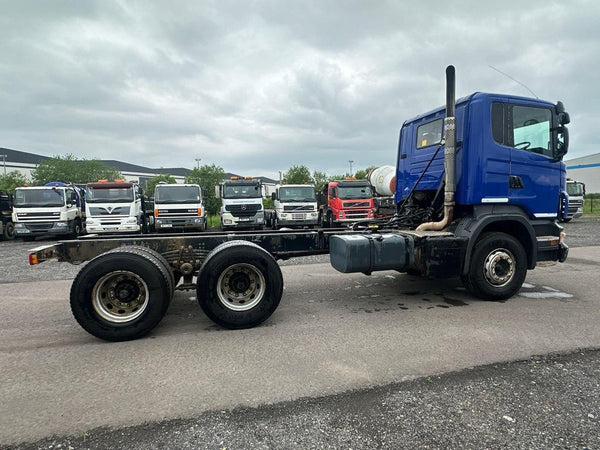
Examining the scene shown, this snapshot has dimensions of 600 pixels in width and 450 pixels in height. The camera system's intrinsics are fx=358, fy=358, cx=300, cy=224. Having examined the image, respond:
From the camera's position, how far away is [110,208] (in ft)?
45.5

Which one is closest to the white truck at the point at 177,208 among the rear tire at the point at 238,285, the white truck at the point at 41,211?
the white truck at the point at 41,211

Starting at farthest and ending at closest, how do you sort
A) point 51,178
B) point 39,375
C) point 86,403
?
point 51,178 → point 39,375 → point 86,403

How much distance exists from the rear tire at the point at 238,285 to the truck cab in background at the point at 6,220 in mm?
17024

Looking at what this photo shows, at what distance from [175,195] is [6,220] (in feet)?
27.9

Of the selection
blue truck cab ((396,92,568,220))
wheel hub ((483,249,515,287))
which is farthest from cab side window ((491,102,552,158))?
wheel hub ((483,249,515,287))

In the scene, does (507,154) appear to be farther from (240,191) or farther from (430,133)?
(240,191)

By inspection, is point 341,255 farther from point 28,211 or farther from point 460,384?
point 28,211

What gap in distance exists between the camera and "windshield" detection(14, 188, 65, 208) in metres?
14.7

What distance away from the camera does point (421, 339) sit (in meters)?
3.94

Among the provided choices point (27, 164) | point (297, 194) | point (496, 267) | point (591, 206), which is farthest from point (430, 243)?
point (27, 164)

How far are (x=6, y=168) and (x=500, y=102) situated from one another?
245 feet

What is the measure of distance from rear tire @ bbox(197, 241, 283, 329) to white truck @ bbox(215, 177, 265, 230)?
11695 mm

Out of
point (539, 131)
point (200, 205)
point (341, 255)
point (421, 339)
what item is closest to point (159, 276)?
point (341, 255)

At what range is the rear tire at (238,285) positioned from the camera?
421 centimetres
